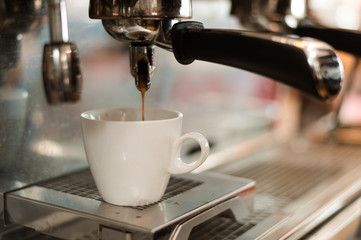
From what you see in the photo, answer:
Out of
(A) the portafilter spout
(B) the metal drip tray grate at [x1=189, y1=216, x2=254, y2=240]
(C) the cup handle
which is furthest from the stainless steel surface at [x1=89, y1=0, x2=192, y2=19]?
(B) the metal drip tray grate at [x1=189, y1=216, x2=254, y2=240]

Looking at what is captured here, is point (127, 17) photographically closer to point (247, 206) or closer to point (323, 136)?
point (247, 206)

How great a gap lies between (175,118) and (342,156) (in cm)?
49

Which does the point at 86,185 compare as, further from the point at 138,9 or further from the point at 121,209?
the point at 138,9

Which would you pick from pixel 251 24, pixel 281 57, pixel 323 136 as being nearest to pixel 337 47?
pixel 251 24

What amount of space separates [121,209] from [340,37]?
33 cm

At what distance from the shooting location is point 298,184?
0.73 metres

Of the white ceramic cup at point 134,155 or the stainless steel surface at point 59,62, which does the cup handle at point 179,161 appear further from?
the stainless steel surface at point 59,62

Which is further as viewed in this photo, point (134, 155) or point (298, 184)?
point (298, 184)

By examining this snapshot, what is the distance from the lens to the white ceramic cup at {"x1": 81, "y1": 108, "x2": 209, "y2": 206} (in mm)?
472

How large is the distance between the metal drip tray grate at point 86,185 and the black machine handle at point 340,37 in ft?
0.77

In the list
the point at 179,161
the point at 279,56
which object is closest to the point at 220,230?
the point at 179,161

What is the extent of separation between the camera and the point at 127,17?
45cm

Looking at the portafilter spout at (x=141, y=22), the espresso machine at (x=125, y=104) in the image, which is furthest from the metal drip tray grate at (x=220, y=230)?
the portafilter spout at (x=141, y=22)

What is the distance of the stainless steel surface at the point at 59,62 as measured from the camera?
51cm
